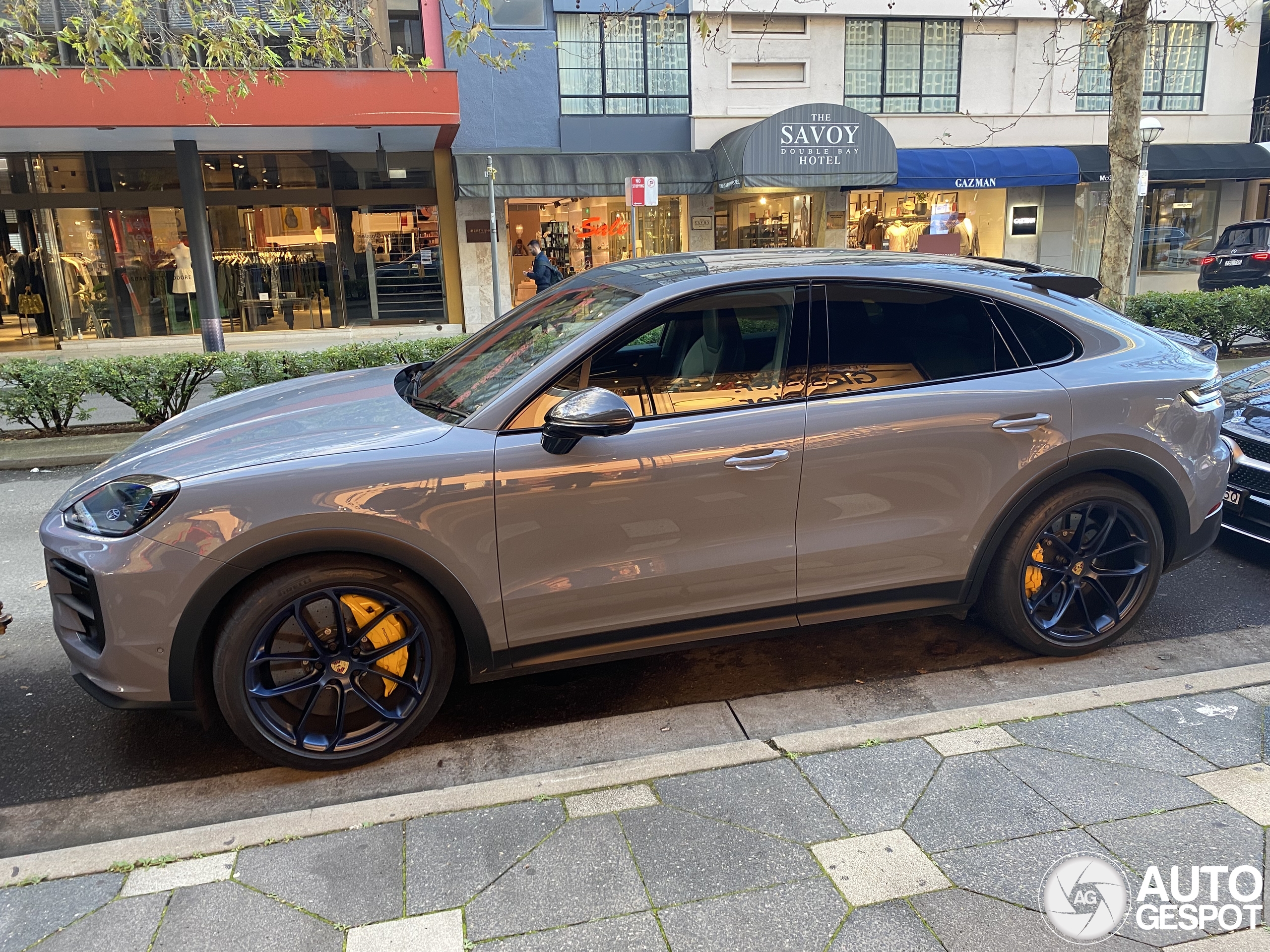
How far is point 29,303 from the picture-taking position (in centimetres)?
1900

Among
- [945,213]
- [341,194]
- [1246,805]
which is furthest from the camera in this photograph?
[945,213]

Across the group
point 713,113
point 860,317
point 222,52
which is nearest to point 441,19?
point 713,113

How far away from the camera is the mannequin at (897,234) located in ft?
71.5

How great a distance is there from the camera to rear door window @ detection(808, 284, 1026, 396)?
11.5 ft

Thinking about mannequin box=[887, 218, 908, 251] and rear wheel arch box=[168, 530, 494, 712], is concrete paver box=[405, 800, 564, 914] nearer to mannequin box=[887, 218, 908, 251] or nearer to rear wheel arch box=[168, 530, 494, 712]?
rear wheel arch box=[168, 530, 494, 712]

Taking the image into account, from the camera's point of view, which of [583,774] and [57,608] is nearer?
[583,774]

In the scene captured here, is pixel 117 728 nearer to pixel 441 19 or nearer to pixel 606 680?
pixel 606 680

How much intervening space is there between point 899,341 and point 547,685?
2.07 meters

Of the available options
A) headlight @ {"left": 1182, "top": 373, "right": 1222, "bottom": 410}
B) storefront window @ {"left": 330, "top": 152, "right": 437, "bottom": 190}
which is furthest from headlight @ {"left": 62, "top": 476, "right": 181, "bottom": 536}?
storefront window @ {"left": 330, "top": 152, "right": 437, "bottom": 190}

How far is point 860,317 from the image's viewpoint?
140 inches

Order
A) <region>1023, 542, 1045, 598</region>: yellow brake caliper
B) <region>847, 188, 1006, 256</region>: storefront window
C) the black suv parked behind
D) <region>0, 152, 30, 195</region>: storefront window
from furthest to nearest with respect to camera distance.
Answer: <region>847, 188, 1006, 256</region>: storefront window < the black suv parked behind < <region>0, 152, 30, 195</region>: storefront window < <region>1023, 542, 1045, 598</region>: yellow brake caliper

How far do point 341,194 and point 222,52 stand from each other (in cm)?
1147

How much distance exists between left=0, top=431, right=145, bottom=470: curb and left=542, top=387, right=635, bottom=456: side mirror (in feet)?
21.0

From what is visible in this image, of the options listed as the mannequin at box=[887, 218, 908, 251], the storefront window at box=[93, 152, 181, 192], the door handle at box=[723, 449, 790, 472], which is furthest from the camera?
the mannequin at box=[887, 218, 908, 251]
